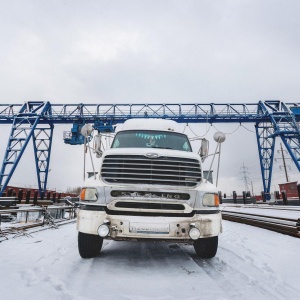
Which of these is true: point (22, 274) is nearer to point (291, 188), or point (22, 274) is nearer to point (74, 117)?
point (74, 117)

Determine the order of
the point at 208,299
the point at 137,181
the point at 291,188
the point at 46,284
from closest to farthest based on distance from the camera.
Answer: the point at 208,299 → the point at 46,284 → the point at 137,181 → the point at 291,188

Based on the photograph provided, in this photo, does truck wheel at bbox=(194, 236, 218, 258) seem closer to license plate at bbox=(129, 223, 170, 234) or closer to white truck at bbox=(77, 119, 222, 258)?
white truck at bbox=(77, 119, 222, 258)

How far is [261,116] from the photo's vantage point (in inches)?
929

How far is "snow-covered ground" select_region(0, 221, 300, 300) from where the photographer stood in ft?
8.64

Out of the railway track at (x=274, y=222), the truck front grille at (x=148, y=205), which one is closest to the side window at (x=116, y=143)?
the truck front grille at (x=148, y=205)

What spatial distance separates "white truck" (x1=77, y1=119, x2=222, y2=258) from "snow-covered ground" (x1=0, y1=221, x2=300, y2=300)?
450mm

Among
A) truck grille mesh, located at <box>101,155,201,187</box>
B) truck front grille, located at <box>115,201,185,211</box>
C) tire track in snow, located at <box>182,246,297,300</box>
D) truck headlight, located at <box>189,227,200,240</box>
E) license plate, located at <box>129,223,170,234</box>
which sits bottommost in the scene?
tire track in snow, located at <box>182,246,297,300</box>

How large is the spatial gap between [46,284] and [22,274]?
0.60 metres

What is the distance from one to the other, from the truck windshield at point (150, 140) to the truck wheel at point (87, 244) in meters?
1.87

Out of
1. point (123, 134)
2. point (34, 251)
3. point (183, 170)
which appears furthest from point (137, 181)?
point (34, 251)

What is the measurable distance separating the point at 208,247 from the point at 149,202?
1404mm

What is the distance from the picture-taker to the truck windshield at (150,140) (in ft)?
16.0

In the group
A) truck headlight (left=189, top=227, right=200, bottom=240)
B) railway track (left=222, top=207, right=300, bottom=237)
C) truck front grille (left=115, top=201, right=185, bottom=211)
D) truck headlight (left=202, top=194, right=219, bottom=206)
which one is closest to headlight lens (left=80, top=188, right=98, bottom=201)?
truck front grille (left=115, top=201, right=185, bottom=211)

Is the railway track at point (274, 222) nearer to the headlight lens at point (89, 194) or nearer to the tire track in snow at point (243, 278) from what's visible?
the tire track in snow at point (243, 278)
